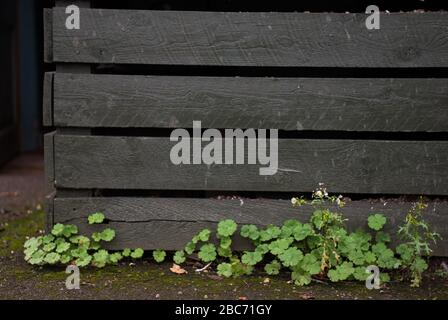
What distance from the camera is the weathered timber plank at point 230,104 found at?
400 cm

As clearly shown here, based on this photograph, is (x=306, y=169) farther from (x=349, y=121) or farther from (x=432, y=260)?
(x=432, y=260)

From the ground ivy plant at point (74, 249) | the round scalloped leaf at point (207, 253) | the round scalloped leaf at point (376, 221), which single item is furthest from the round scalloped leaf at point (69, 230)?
the round scalloped leaf at point (376, 221)

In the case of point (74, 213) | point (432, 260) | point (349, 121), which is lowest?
point (432, 260)

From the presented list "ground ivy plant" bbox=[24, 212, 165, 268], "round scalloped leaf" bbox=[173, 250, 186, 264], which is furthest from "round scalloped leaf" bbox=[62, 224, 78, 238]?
"round scalloped leaf" bbox=[173, 250, 186, 264]

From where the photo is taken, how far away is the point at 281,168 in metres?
4.07

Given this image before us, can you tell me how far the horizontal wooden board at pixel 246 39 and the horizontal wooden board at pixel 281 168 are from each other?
509mm

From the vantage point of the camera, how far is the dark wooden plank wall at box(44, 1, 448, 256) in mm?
3990

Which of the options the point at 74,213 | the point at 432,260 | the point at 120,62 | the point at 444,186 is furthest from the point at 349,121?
the point at 74,213

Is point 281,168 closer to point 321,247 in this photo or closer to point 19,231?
point 321,247

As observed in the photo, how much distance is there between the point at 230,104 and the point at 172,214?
0.79 metres

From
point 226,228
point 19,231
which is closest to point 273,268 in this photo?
point 226,228

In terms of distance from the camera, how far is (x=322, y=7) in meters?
5.26

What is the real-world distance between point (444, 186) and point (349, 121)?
718 mm

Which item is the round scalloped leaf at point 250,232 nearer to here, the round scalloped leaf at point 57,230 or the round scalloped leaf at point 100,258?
the round scalloped leaf at point 100,258
